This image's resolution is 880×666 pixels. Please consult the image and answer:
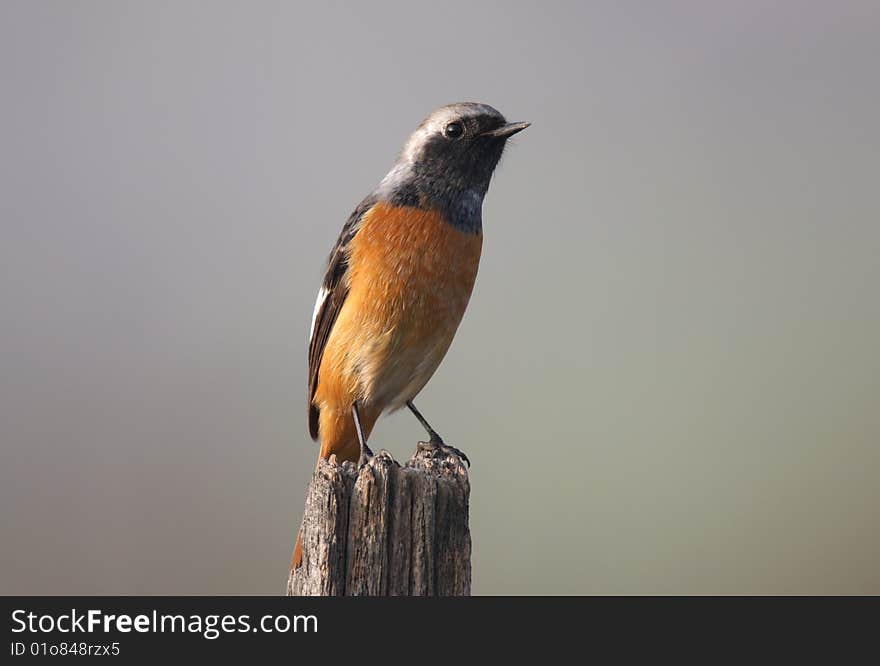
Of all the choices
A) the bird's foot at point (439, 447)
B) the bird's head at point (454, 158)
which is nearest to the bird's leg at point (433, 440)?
the bird's foot at point (439, 447)

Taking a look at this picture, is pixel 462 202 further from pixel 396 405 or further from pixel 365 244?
pixel 396 405

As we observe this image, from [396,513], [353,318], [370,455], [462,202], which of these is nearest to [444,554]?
[396,513]

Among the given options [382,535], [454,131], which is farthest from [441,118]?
[382,535]

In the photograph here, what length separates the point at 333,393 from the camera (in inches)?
167

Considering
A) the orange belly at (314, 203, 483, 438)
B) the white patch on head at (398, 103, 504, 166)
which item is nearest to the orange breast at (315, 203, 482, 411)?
the orange belly at (314, 203, 483, 438)

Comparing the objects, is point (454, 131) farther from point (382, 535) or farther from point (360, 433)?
point (382, 535)

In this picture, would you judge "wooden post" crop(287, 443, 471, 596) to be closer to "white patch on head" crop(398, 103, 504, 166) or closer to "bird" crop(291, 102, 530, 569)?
→ "bird" crop(291, 102, 530, 569)

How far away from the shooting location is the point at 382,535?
2.92 metres

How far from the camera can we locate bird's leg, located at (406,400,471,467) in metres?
4.20

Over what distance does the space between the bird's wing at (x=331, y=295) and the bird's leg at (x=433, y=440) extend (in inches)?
19.1

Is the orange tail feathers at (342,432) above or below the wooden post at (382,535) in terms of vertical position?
above

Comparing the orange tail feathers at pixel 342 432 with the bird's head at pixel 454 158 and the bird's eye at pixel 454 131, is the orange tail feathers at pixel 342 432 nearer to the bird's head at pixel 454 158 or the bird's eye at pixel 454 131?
the bird's head at pixel 454 158

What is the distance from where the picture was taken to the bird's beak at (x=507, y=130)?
13.8 ft

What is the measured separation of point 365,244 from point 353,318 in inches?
13.7
